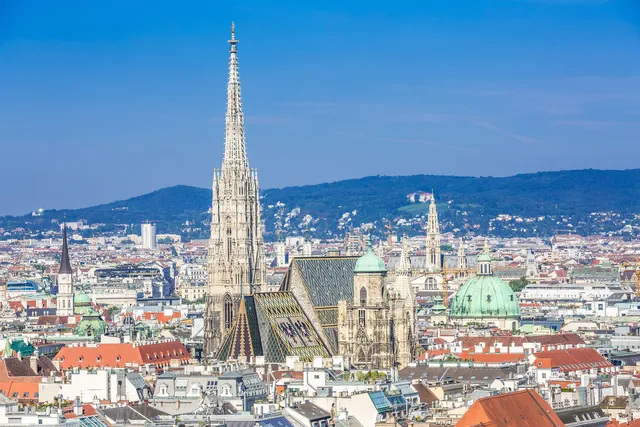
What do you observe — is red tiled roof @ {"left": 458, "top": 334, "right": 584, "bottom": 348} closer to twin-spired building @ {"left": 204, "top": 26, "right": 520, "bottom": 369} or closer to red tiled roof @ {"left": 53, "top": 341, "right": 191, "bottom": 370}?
twin-spired building @ {"left": 204, "top": 26, "right": 520, "bottom": 369}

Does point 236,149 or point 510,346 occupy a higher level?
point 236,149

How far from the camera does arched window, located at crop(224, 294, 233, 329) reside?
121419 mm

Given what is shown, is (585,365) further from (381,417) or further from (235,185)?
(381,417)

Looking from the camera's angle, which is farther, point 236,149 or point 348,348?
point 236,149

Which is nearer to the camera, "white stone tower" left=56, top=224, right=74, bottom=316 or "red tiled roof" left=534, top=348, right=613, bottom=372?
"red tiled roof" left=534, top=348, right=613, bottom=372

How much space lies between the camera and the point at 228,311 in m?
122

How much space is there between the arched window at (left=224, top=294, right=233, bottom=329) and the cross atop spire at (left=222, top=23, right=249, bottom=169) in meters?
8.72

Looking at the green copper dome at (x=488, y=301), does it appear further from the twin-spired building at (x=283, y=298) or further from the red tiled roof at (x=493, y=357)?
the red tiled roof at (x=493, y=357)

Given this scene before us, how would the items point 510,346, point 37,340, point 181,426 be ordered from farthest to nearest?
point 37,340 < point 510,346 < point 181,426

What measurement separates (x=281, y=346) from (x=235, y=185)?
1491 cm

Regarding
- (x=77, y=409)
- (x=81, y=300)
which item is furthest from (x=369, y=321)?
(x=81, y=300)

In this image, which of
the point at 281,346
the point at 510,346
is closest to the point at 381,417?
the point at 281,346

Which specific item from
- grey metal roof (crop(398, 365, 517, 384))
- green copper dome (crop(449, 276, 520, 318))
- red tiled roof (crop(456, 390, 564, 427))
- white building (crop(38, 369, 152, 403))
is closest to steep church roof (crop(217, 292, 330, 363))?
grey metal roof (crop(398, 365, 517, 384))

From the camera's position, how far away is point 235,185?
127 metres
